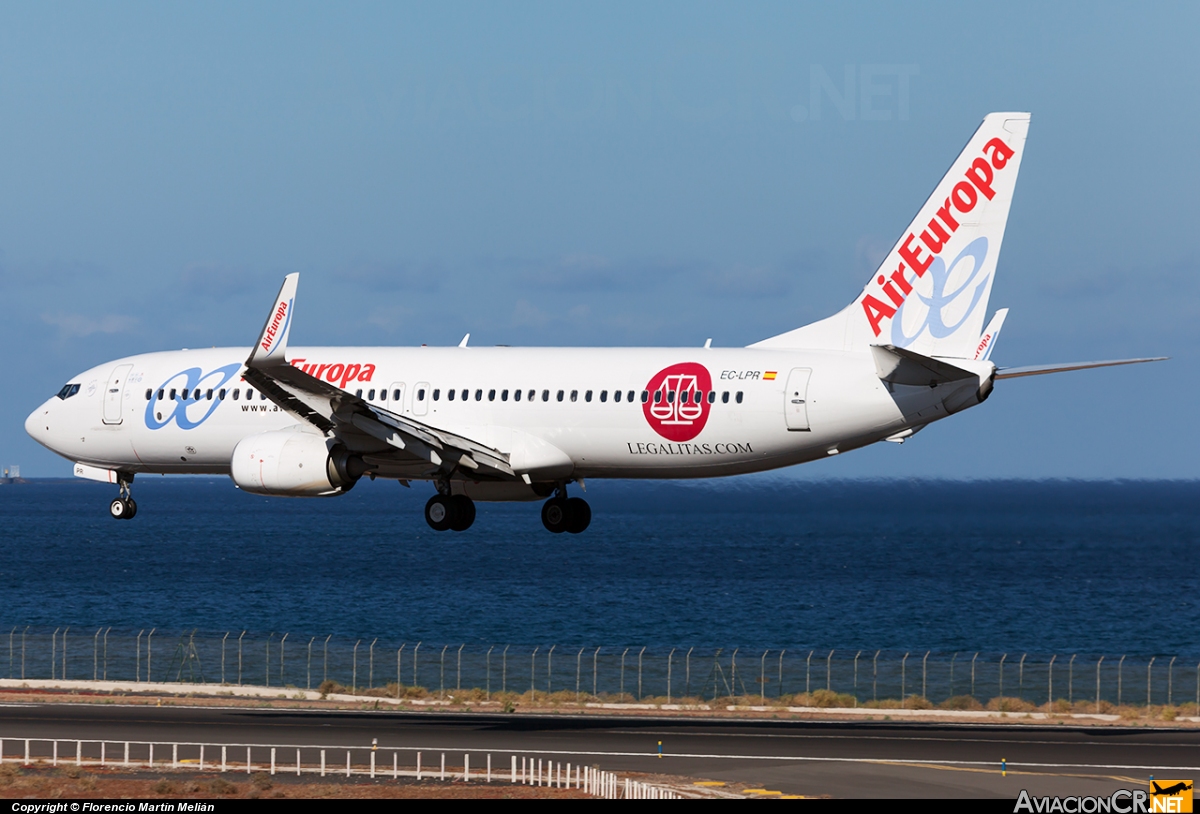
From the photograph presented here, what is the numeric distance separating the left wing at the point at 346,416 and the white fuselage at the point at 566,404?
3.07 ft

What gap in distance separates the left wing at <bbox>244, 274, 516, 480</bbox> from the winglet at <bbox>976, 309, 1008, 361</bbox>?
43.6 ft

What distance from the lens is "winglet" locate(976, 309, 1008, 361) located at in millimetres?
40719

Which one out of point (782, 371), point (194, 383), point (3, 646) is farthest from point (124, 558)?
point (782, 371)

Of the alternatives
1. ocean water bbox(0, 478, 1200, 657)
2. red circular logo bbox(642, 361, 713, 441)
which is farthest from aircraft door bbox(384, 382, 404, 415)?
ocean water bbox(0, 478, 1200, 657)

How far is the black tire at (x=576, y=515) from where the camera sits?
155ft

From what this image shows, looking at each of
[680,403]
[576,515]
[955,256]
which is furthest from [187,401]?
[955,256]

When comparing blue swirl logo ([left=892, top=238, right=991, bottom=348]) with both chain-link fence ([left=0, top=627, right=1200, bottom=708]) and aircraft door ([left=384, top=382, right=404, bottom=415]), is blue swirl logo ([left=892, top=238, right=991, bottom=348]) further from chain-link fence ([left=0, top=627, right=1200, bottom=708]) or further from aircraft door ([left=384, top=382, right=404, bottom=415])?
chain-link fence ([left=0, top=627, right=1200, bottom=708])

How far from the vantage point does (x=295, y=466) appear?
43.0 meters

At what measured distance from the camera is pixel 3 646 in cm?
9038

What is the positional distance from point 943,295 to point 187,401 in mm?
23275

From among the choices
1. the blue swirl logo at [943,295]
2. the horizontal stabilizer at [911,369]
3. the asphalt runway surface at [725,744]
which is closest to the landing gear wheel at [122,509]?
the asphalt runway surface at [725,744]

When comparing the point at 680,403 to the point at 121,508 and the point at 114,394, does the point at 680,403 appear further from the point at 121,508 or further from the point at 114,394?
the point at 121,508

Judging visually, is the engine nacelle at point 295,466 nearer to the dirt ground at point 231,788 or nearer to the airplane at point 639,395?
the airplane at point 639,395
